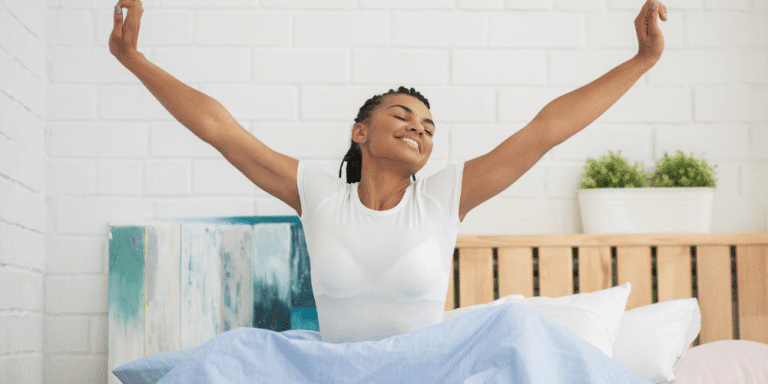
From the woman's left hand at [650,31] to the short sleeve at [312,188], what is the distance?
678 millimetres

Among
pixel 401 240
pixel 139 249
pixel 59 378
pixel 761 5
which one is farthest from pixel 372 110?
pixel 761 5

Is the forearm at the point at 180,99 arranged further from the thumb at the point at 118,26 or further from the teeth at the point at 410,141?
the teeth at the point at 410,141

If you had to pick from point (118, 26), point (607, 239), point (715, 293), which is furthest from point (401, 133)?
point (715, 293)

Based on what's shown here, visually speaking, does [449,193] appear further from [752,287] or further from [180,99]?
[752,287]

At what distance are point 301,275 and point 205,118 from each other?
86 cm

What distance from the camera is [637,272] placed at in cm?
198

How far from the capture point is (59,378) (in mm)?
2090

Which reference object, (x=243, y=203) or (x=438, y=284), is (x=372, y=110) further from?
(x=243, y=203)

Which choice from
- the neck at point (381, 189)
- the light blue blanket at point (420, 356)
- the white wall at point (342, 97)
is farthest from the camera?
the white wall at point (342, 97)

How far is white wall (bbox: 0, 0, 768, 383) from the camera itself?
2148 mm

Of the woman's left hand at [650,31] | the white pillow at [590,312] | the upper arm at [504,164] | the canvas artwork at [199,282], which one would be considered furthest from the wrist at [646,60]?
the canvas artwork at [199,282]

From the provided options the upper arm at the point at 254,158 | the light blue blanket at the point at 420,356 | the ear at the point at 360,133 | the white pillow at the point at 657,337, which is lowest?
the white pillow at the point at 657,337

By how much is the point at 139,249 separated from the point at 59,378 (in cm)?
50

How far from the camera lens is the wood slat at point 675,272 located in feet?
6.48
